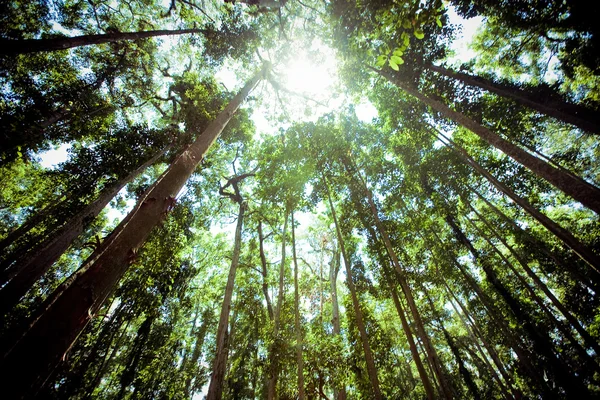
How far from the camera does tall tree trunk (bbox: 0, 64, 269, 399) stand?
1.11 m

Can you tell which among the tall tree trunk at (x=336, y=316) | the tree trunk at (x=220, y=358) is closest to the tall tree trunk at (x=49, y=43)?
the tree trunk at (x=220, y=358)

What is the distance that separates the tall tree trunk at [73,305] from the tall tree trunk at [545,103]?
10.3m

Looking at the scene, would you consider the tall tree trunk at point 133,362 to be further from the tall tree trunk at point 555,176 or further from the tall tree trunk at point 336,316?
the tall tree trunk at point 555,176

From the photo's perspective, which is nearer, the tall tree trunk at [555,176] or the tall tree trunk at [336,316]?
the tall tree trunk at [555,176]

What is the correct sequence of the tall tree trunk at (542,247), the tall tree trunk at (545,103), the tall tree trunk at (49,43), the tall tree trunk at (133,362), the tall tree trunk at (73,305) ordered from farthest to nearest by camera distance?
the tall tree trunk at (133,362) → the tall tree trunk at (542,247) → the tall tree trunk at (545,103) → the tall tree trunk at (49,43) → the tall tree trunk at (73,305)

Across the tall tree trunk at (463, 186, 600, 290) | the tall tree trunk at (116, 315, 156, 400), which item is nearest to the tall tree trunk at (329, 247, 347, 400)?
the tall tree trunk at (463, 186, 600, 290)

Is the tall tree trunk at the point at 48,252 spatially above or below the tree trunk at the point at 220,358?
above

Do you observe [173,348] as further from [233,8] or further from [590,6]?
[590,6]

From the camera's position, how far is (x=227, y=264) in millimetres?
16203

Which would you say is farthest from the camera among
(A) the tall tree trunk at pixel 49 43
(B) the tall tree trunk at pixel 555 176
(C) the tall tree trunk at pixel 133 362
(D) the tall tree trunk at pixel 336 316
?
(D) the tall tree trunk at pixel 336 316

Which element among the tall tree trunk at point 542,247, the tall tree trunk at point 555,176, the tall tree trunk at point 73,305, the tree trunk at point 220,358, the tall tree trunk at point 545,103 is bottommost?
the tall tree trunk at point 73,305

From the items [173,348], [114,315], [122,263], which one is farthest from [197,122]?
[173,348]

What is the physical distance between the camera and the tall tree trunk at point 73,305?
1.11 m

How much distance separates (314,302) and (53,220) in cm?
1609
